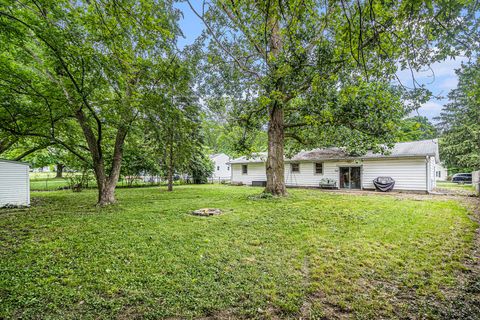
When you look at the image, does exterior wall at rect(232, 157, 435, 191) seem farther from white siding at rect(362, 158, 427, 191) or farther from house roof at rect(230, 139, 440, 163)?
house roof at rect(230, 139, 440, 163)

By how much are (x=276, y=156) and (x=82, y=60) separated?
7866mm

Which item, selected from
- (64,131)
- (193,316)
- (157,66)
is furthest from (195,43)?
(193,316)

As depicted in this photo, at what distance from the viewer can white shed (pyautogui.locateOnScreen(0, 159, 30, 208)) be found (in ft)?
27.7

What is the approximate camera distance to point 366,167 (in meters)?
14.7

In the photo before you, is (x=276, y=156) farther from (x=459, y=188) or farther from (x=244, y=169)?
(x=459, y=188)

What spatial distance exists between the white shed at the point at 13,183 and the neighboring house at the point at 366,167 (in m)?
10.6

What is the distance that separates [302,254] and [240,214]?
328cm

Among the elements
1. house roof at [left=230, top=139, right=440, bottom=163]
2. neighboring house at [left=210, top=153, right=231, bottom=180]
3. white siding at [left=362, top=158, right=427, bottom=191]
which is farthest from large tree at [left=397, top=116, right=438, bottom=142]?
neighboring house at [left=210, top=153, right=231, bottom=180]

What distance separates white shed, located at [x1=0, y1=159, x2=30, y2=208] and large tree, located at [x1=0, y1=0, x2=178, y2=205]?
1.68m

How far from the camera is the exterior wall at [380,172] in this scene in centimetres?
1297

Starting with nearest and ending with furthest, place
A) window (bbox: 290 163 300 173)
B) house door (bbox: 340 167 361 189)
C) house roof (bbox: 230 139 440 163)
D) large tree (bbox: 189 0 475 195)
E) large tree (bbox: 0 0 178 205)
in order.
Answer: large tree (bbox: 0 0 178 205) < large tree (bbox: 189 0 475 195) < house roof (bbox: 230 139 440 163) < house door (bbox: 340 167 361 189) < window (bbox: 290 163 300 173)

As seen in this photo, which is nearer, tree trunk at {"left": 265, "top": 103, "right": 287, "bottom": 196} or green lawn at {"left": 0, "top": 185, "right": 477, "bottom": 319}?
green lawn at {"left": 0, "top": 185, "right": 477, "bottom": 319}

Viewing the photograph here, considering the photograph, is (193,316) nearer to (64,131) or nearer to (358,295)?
(358,295)

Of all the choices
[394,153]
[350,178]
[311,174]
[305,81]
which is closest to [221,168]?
[311,174]
